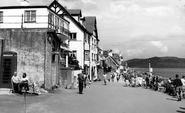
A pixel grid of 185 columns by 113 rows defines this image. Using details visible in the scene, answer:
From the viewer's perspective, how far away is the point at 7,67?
55.8 feet

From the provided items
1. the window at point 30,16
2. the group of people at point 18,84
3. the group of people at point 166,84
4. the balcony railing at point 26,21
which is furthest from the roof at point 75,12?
the group of people at point 18,84

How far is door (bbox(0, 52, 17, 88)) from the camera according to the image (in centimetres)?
1680

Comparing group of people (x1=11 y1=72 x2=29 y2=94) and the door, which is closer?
group of people (x1=11 y1=72 x2=29 y2=94)

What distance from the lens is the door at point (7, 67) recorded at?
16.8 m

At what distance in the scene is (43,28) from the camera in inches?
692

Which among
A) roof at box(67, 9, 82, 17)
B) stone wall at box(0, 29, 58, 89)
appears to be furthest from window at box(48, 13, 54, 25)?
roof at box(67, 9, 82, 17)

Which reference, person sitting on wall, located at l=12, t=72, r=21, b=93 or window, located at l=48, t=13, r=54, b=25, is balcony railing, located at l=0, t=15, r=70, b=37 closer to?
window, located at l=48, t=13, r=54, b=25

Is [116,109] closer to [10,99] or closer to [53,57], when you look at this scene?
[10,99]

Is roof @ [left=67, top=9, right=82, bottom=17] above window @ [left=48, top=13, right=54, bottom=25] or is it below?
above

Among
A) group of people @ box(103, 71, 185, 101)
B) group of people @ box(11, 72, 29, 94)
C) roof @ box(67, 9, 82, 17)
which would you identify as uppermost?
roof @ box(67, 9, 82, 17)

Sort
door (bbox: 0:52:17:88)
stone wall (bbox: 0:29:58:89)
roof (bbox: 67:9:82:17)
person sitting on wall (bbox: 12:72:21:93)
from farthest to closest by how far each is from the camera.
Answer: roof (bbox: 67:9:82:17), stone wall (bbox: 0:29:58:89), door (bbox: 0:52:17:88), person sitting on wall (bbox: 12:72:21:93)

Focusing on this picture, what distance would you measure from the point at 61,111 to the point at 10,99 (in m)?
4.22

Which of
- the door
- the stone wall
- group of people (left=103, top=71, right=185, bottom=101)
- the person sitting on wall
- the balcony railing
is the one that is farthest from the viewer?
the balcony railing

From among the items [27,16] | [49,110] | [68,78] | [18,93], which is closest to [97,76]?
[68,78]
